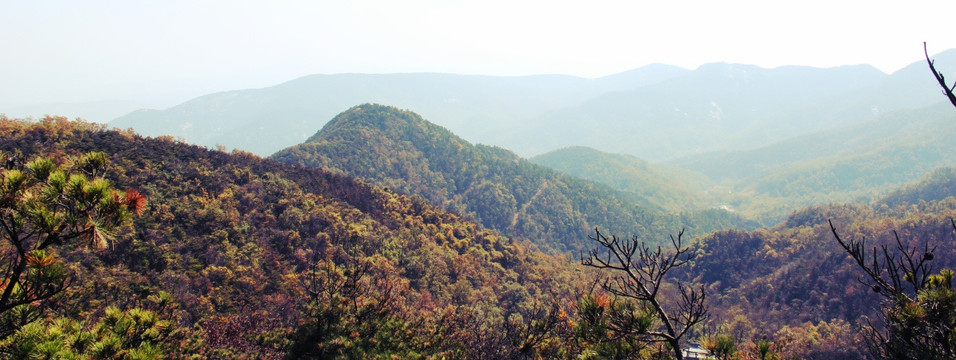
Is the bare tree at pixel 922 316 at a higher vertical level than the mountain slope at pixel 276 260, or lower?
higher

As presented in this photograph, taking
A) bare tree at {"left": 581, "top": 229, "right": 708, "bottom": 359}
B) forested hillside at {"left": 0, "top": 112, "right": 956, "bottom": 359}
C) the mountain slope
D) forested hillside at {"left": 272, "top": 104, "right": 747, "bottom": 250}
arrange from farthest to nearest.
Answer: forested hillside at {"left": 272, "top": 104, "right": 747, "bottom": 250} < the mountain slope < forested hillside at {"left": 0, "top": 112, "right": 956, "bottom": 359} < bare tree at {"left": 581, "top": 229, "right": 708, "bottom": 359}

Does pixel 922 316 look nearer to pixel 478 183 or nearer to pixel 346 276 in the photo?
pixel 346 276

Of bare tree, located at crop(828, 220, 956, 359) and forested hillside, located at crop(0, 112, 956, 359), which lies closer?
bare tree, located at crop(828, 220, 956, 359)

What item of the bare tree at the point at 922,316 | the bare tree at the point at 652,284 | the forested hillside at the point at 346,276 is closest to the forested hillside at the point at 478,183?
the forested hillside at the point at 346,276

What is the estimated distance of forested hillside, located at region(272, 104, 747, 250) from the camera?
441 feet

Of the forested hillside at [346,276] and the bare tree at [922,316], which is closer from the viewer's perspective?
the bare tree at [922,316]

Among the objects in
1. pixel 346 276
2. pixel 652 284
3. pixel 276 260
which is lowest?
pixel 276 260

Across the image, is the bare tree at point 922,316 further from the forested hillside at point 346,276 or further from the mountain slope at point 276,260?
the mountain slope at point 276,260

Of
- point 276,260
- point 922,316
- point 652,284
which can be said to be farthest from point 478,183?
point 922,316

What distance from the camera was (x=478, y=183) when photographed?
488 ft

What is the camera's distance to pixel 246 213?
5175 cm

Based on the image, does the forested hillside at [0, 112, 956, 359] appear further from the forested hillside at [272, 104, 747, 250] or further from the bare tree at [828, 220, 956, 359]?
the forested hillside at [272, 104, 747, 250]

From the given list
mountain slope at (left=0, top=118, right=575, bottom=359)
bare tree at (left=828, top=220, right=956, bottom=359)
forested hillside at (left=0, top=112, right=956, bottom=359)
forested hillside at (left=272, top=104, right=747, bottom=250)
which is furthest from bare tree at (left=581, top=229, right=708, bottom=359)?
forested hillside at (left=272, top=104, right=747, bottom=250)

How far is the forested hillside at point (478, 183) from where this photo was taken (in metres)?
135
